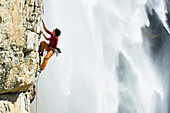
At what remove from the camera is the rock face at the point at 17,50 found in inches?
151

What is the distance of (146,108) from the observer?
52.2ft

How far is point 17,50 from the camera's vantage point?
4.19 meters

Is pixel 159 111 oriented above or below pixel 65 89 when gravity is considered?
below

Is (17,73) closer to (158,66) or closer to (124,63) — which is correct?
(124,63)

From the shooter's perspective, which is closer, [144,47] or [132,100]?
[132,100]

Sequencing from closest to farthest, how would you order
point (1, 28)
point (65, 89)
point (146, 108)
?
point (1, 28), point (65, 89), point (146, 108)

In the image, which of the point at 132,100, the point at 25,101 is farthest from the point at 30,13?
the point at 132,100

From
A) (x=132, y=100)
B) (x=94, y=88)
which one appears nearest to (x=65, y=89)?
(x=94, y=88)

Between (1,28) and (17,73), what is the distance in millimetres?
987

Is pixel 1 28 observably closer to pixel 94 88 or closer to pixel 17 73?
pixel 17 73

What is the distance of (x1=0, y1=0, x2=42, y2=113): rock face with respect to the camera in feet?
12.6

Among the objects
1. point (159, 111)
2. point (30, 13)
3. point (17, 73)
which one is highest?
point (30, 13)

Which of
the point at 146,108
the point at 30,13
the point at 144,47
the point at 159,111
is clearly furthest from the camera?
the point at 144,47

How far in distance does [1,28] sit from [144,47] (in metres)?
17.0
